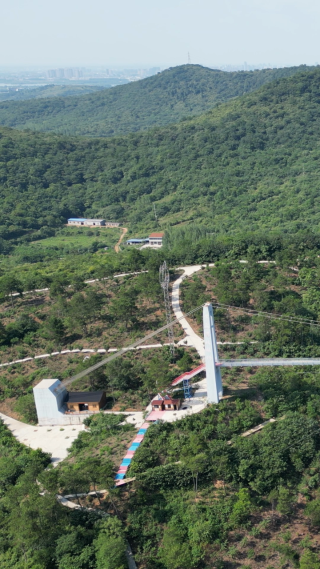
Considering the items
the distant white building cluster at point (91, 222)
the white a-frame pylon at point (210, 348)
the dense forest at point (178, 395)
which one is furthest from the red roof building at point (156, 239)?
the white a-frame pylon at point (210, 348)

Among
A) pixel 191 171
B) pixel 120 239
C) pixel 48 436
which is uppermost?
pixel 191 171

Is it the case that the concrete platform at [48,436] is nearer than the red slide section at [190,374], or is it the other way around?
the concrete platform at [48,436]

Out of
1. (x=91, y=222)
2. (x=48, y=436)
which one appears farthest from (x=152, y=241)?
(x=48, y=436)

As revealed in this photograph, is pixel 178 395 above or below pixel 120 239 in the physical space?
below

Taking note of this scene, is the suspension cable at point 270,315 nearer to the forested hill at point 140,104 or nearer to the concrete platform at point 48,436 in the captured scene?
the concrete platform at point 48,436

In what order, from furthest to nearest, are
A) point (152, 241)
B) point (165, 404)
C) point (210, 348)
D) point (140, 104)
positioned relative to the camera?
point (140, 104), point (152, 241), point (165, 404), point (210, 348)

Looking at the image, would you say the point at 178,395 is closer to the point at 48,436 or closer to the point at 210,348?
the point at 210,348
